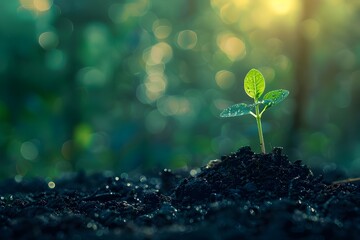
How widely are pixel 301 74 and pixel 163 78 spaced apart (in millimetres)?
4568

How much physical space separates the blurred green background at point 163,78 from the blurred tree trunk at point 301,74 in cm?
3

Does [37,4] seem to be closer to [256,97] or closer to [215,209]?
[256,97]

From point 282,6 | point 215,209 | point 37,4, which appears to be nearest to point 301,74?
point 282,6

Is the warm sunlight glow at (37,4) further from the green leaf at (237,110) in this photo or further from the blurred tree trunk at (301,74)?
the green leaf at (237,110)

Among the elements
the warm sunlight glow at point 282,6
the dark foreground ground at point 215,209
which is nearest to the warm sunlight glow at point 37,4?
the warm sunlight glow at point 282,6

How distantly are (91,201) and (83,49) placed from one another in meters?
9.00

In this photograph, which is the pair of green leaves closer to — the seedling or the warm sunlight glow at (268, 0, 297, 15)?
the seedling

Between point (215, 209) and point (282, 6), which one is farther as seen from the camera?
point (282, 6)

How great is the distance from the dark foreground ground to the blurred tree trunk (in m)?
6.45

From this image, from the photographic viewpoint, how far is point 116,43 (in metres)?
11.7

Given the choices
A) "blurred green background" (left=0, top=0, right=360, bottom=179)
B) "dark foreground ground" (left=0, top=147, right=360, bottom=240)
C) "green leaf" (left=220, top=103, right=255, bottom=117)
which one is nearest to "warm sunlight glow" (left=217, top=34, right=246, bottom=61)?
"blurred green background" (left=0, top=0, right=360, bottom=179)

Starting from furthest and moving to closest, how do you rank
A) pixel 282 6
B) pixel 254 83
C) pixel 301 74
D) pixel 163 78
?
1. pixel 163 78
2. pixel 282 6
3. pixel 301 74
4. pixel 254 83

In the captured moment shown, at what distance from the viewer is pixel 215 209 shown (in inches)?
80.5

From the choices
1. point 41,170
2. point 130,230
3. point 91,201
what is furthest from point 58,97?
point 130,230
